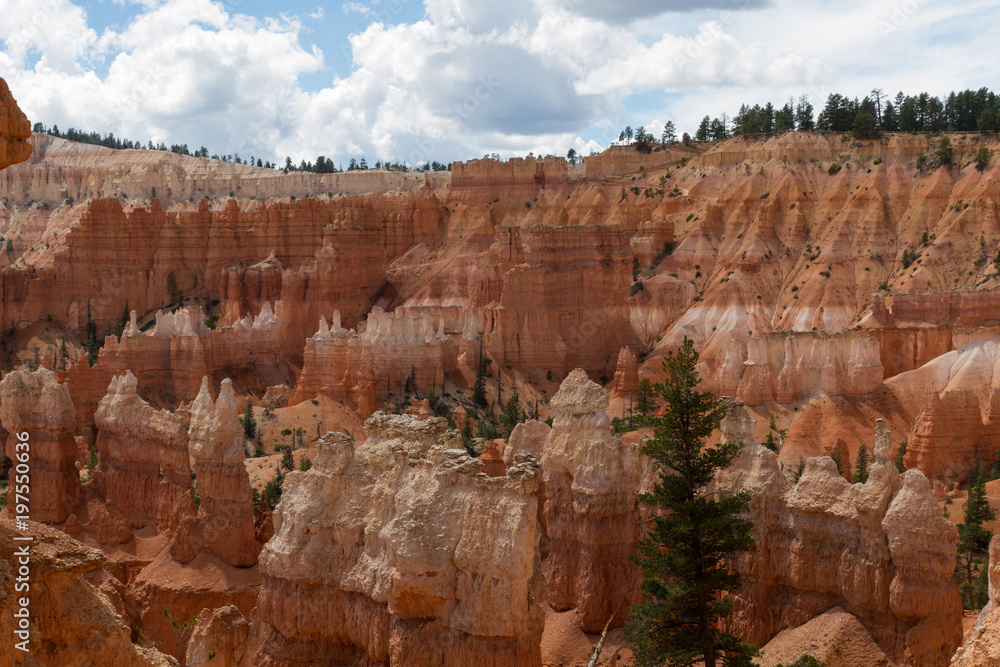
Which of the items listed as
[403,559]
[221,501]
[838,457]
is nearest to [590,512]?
[403,559]

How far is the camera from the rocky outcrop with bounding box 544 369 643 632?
26.1m

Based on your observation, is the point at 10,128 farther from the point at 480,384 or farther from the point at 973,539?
the point at 480,384

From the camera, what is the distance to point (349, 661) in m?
21.9

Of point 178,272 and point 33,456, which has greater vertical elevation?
point 178,272

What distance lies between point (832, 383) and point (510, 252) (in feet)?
94.3

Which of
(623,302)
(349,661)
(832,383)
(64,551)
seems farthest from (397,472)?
(623,302)

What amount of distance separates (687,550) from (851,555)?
4770 mm

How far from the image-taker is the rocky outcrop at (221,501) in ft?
98.4

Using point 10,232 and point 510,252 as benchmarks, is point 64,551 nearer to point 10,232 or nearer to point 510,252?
point 510,252

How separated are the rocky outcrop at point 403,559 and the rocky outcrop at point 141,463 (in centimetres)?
990

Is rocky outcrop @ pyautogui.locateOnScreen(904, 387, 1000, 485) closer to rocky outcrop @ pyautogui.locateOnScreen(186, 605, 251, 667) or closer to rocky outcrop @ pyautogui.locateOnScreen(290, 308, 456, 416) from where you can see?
rocky outcrop @ pyautogui.locateOnScreen(290, 308, 456, 416)

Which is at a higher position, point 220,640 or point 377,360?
point 377,360

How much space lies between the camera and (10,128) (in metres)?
11.4

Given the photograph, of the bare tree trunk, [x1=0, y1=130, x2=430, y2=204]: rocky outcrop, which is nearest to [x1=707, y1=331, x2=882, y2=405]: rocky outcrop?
the bare tree trunk
